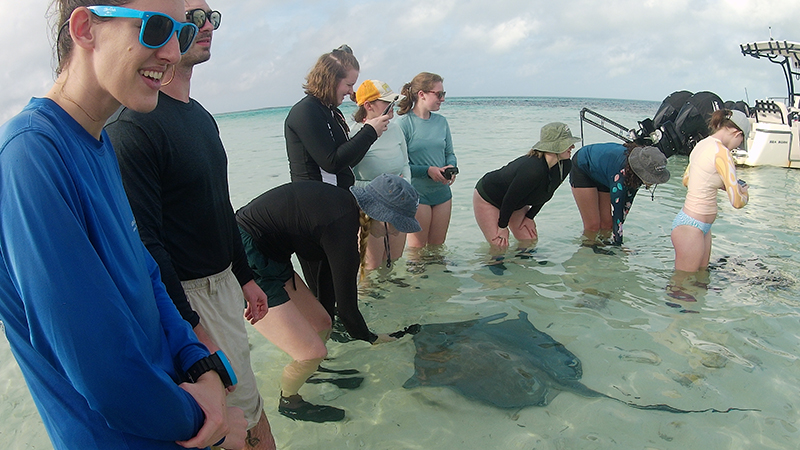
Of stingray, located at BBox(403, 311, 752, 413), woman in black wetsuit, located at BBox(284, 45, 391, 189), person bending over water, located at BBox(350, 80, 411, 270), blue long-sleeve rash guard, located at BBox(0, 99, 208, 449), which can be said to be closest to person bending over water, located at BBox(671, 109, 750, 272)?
stingray, located at BBox(403, 311, 752, 413)

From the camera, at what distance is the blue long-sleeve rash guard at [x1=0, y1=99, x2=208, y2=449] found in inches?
36.9

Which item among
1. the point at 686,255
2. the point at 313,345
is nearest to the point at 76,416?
the point at 313,345

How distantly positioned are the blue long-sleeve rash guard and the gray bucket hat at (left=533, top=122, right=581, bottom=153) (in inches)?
171

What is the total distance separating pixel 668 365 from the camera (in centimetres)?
337

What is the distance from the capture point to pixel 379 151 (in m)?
4.45

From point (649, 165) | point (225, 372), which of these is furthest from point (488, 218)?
point (225, 372)

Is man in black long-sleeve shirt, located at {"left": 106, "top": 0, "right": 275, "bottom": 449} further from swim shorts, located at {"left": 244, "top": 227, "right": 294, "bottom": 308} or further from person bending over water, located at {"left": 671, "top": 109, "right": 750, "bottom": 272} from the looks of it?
person bending over water, located at {"left": 671, "top": 109, "right": 750, "bottom": 272}

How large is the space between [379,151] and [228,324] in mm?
2622

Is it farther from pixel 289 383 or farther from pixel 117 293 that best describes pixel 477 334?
pixel 117 293

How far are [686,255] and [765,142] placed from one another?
9492 mm

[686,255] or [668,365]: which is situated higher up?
[686,255]

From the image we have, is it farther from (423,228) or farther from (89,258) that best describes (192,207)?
(423,228)

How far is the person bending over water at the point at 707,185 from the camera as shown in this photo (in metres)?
4.48

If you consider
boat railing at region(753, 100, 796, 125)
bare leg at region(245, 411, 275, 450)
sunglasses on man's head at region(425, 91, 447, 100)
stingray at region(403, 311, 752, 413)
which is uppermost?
sunglasses on man's head at region(425, 91, 447, 100)
